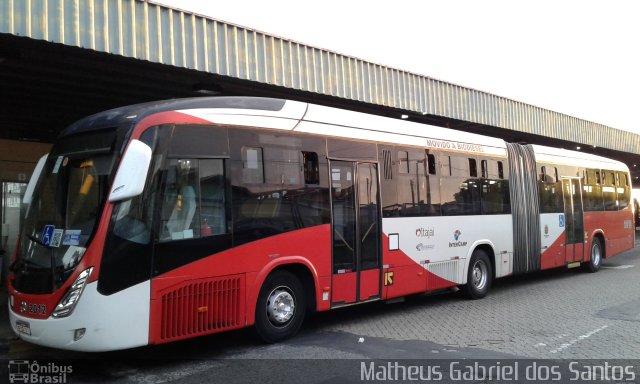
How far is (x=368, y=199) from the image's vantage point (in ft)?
26.3

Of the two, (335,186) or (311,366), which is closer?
(311,366)

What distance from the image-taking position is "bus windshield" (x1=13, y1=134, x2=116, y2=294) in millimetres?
5352

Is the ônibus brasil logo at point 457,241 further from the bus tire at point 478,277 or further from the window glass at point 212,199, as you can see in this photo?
the window glass at point 212,199

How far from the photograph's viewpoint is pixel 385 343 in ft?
22.6

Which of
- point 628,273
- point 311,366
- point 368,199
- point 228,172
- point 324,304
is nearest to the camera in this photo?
point 311,366

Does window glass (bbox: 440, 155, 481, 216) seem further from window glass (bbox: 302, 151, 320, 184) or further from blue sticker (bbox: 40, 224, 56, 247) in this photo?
blue sticker (bbox: 40, 224, 56, 247)

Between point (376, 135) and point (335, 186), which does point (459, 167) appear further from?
point (335, 186)

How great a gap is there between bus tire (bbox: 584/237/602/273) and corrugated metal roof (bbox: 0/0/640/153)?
15.7ft

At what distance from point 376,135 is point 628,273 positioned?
10100 millimetres

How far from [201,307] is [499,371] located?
3359 millimetres

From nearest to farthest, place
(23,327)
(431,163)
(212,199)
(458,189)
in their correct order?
(23,327) < (212,199) < (431,163) < (458,189)

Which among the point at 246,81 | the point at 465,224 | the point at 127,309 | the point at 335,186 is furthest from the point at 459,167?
the point at 127,309

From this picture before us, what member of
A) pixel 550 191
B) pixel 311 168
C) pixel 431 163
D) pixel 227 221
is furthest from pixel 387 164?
pixel 550 191

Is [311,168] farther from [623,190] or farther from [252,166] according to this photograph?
[623,190]
